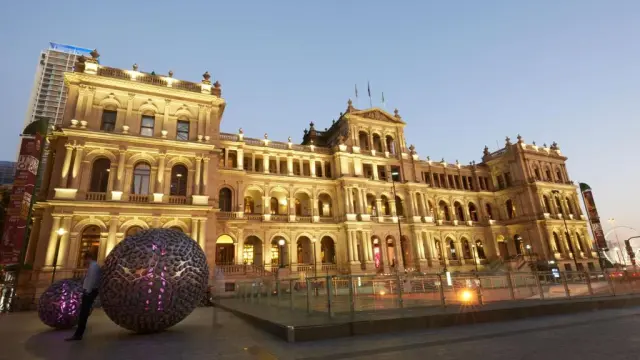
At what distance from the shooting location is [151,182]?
2331 centimetres

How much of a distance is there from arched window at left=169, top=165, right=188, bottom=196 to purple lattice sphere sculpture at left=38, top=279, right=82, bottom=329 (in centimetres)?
1544

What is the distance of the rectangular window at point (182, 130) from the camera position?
25711 millimetres

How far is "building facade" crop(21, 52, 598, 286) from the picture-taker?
22.0 meters

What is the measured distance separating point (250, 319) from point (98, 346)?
13.3 ft

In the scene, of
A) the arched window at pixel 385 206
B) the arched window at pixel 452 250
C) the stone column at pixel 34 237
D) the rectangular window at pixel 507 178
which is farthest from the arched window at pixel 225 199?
the rectangular window at pixel 507 178

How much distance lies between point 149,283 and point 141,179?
19.7m

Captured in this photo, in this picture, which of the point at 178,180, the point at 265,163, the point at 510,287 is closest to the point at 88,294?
the point at 510,287

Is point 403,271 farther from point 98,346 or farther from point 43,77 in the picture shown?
point 43,77

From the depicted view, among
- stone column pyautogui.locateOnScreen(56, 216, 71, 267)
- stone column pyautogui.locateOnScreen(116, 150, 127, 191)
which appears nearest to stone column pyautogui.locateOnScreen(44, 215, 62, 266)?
stone column pyautogui.locateOnScreen(56, 216, 71, 267)

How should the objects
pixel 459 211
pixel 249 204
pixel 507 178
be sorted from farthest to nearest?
pixel 507 178
pixel 459 211
pixel 249 204

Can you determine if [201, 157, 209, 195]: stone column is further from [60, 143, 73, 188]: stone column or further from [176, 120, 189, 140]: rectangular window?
[60, 143, 73, 188]: stone column

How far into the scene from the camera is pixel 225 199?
30.4 m

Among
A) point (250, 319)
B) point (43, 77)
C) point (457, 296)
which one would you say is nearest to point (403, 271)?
point (457, 296)

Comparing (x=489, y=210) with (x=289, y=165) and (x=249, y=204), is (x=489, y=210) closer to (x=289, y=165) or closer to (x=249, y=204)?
(x=289, y=165)
